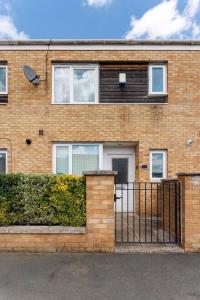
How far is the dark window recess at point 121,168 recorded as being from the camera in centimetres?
941

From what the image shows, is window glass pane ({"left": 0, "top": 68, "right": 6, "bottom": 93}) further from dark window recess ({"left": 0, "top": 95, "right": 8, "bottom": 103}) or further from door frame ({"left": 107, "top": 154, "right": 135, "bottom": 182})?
door frame ({"left": 107, "top": 154, "right": 135, "bottom": 182})

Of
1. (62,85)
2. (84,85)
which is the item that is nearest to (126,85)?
(84,85)

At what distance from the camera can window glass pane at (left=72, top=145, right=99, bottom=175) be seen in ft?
29.3

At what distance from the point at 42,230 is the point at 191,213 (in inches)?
114

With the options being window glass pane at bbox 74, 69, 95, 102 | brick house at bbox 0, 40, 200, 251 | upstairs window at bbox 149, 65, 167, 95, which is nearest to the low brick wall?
brick house at bbox 0, 40, 200, 251

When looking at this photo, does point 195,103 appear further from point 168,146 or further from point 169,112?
point 168,146

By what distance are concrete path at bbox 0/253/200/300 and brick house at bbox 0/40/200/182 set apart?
4.22 m

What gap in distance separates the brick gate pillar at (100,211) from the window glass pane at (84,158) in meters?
Result: 3.74

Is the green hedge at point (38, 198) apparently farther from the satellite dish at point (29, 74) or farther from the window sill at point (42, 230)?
the satellite dish at point (29, 74)

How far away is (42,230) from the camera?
5137mm

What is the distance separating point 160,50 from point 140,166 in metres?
3.94

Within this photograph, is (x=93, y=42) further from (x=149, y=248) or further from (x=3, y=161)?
(x=149, y=248)

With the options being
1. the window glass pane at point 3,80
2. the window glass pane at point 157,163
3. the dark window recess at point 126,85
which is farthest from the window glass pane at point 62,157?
the window glass pane at point 157,163

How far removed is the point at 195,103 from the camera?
29.3 ft
